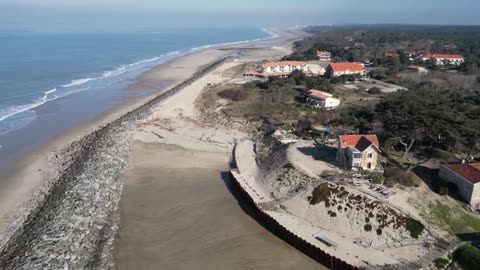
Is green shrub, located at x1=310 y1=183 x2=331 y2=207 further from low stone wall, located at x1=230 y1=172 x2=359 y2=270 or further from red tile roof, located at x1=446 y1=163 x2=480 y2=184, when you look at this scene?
red tile roof, located at x1=446 y1=163 x2=480 y2=184

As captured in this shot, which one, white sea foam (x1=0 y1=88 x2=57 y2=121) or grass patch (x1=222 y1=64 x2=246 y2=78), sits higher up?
white sea foam (x1=0 y1=88 x2=57 y2=121)

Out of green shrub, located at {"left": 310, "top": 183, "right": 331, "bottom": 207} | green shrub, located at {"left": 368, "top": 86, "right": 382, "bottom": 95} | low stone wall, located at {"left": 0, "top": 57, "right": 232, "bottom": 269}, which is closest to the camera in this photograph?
low stone wall, located at {"left": 0, "top": 57, "right": 232, "bottom": 269}

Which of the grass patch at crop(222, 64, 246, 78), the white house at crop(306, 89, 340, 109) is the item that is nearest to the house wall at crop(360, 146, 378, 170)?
the white house at crop(306, 89, 340, 109)

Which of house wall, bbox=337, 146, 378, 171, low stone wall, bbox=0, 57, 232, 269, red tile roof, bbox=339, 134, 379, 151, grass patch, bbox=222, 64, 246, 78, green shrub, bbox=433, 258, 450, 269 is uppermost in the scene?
red tile roof, bbox=339, 134, 379, 151

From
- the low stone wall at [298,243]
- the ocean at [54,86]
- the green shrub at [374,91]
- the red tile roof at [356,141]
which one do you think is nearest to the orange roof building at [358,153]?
the red tile roof at [356,141]

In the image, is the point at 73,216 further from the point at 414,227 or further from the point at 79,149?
the point at 414,227

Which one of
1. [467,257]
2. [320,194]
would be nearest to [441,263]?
[467,257]

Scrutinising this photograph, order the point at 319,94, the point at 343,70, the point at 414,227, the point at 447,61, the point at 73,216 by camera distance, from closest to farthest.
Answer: the point at 414,227
the point at 73,216
the point at 319,94
the point at 343,70
the point at 447,61
